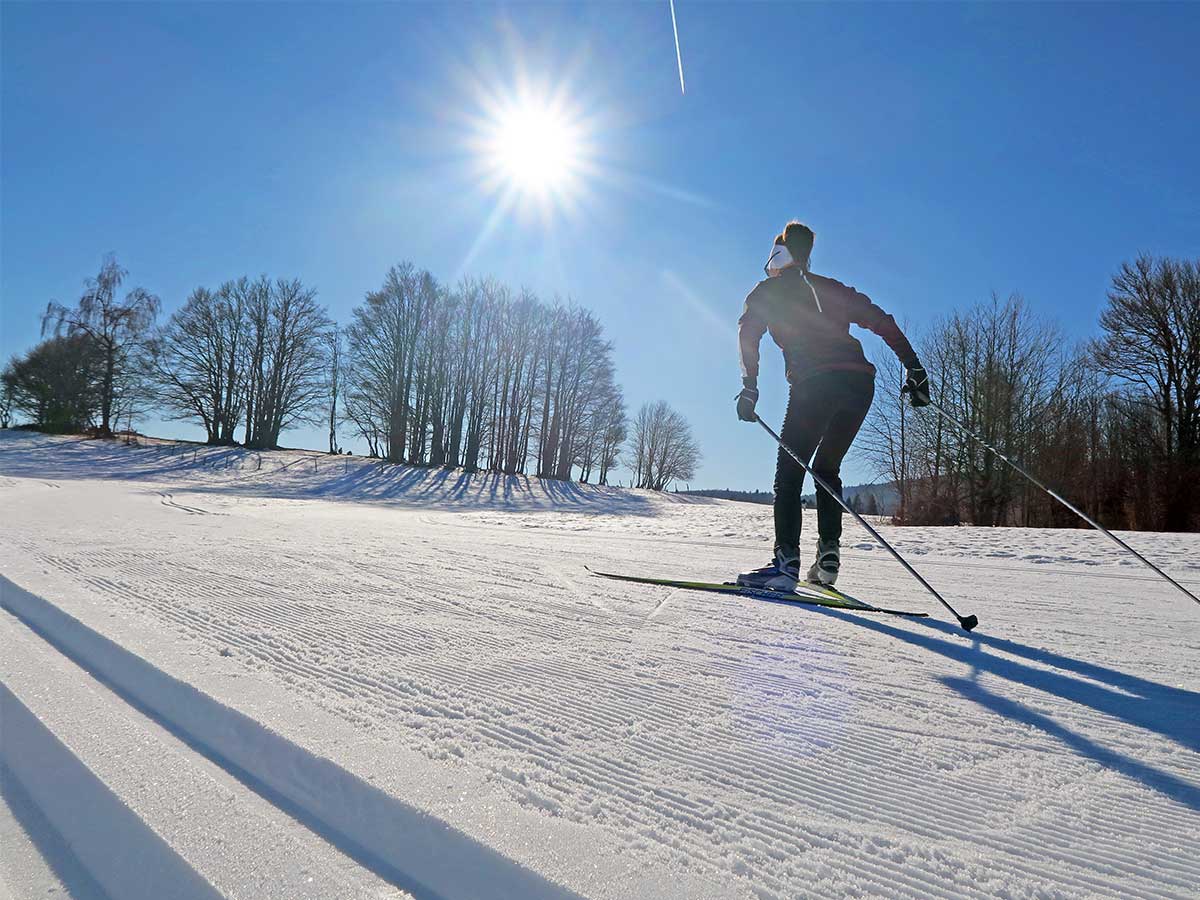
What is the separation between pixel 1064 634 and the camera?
2.14 m

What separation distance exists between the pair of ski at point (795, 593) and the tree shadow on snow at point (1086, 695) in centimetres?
42

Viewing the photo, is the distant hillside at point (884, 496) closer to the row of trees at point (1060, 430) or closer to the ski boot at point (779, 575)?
the row of trees at point (1060, 430)

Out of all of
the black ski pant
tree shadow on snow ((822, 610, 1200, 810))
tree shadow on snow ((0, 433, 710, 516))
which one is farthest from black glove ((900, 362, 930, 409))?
tree shadow on snow ((0, 433, 710, 516))

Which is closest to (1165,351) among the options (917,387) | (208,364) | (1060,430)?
(1060,430)

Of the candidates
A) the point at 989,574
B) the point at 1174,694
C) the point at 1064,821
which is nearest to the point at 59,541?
the point at 1064,821

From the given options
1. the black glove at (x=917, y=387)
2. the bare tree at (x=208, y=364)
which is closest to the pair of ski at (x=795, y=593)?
the black glove at (x=917, y=387)

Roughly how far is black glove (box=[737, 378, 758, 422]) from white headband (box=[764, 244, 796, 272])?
61 centimetres

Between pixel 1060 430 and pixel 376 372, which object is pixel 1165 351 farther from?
pixel 376 372

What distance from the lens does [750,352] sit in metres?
3.27

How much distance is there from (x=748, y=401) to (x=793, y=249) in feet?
2.74

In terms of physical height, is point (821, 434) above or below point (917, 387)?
below

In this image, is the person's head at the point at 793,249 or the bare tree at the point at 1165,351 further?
the bare tree at the point at 1165,351

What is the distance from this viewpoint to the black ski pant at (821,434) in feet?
9.69

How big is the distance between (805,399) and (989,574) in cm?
197
